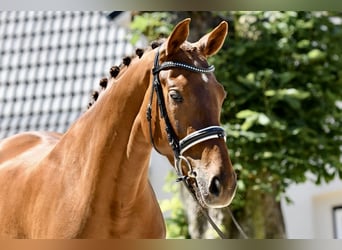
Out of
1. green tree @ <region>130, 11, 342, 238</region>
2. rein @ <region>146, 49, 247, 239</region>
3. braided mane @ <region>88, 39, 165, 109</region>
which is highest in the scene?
green tree @ <region>130, 11, 342, 238</region>

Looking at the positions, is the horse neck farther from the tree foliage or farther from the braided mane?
the tree foliage

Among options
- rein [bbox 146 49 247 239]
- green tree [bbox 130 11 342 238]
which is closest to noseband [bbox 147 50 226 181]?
rein [bbox 146 49 247 239]

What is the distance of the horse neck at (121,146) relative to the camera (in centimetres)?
145

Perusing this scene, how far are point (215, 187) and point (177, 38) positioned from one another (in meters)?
0.29

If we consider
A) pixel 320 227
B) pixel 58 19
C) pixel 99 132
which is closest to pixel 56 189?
pixel 99 132

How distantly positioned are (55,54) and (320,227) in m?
2.16

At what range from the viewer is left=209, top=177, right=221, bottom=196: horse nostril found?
1256mm

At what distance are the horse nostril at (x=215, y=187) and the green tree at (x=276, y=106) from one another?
1.93 meters

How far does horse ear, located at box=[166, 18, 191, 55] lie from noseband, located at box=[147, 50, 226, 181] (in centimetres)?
3

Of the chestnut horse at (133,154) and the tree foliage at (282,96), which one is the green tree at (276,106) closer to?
the tree foliage at (282,96)

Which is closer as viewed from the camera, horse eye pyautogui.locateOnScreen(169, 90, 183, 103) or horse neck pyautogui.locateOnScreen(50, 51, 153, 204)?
horse eye pyautogui.locateOnScreen(169, 90, 183, 103)

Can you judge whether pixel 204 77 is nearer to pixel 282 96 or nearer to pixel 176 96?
pixel 176 96

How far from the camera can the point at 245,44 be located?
3439 mm

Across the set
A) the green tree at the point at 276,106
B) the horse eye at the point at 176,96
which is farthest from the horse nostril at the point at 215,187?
the green tree at the point at 276,106
